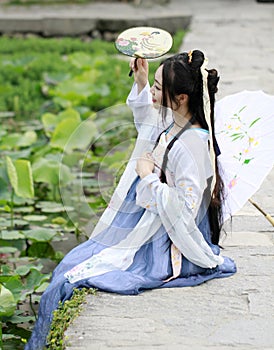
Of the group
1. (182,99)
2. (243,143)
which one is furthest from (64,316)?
(243,143)

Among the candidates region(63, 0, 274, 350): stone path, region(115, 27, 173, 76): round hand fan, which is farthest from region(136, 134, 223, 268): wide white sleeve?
region(115, 27, 173, 76): round hand fan

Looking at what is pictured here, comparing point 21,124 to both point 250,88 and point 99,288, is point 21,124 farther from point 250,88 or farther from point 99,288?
point 99,288

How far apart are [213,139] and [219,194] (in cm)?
17

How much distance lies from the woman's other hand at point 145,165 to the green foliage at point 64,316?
1.17 feet

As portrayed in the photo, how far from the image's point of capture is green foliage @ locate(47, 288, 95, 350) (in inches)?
99.8

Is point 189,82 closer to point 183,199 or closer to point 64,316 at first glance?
point 183,199

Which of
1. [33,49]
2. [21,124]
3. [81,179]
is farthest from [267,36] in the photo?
[81,179]

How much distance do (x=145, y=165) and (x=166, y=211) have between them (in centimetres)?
16

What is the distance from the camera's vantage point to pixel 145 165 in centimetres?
282

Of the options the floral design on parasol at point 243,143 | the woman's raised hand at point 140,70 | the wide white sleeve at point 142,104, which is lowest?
the floral design on parasol at point 243,143

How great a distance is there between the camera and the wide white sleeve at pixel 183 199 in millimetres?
2725

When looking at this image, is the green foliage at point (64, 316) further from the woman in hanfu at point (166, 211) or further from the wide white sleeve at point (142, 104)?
the wide white sleeve at point (142, 104)

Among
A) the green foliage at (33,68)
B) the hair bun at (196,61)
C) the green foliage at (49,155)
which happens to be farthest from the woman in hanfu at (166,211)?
the green foliage at (33,68)

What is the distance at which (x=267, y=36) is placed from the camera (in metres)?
8.09
